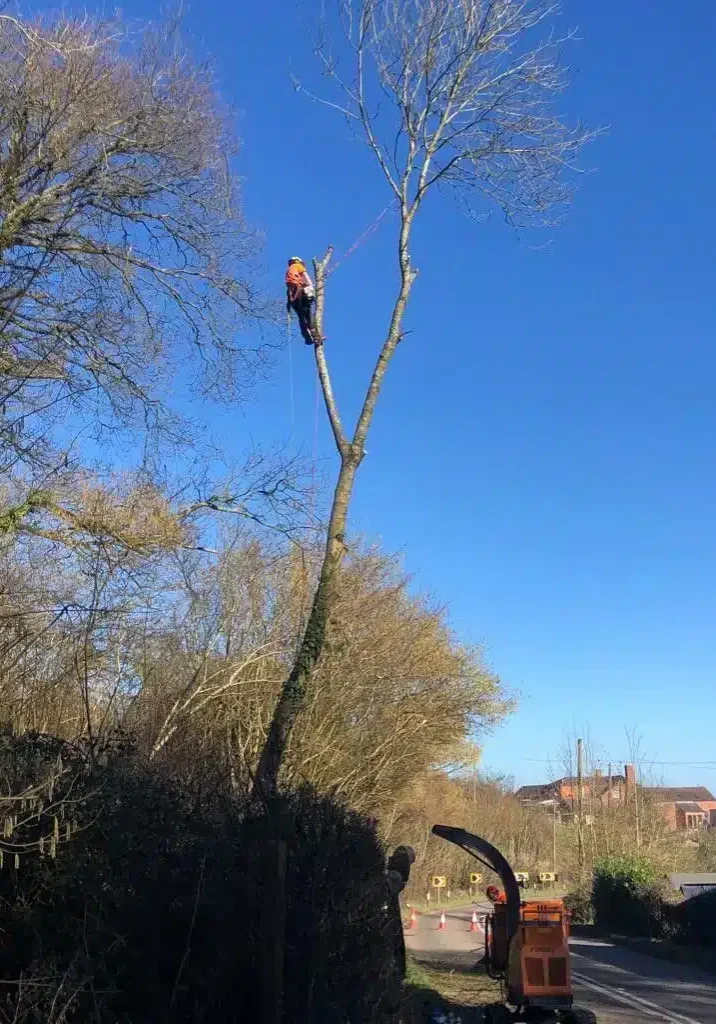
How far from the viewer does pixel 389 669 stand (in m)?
22.4

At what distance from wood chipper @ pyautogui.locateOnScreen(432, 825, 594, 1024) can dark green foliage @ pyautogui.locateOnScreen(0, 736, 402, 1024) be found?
7944 millimetres

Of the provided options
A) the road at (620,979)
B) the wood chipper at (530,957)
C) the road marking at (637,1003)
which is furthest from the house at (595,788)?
the wood chipper at (530,957)

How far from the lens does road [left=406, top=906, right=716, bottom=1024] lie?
606 inches

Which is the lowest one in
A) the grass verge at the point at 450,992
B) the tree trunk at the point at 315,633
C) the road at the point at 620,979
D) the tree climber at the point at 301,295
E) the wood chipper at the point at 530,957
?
the road at the point at 620,979

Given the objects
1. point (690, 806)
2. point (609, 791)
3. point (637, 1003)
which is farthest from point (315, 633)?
point (690, 806)

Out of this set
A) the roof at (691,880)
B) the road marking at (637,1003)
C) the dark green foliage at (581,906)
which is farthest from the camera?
the dark green foliage at (581,906)

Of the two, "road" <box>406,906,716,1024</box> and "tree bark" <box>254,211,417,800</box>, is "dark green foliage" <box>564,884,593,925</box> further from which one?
"tree bark" <box>254,211,417,800</box>

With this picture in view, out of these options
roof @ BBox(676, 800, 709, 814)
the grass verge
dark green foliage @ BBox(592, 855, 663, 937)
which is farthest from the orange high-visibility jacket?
roof @ BBox(676, 800, 709, 814)

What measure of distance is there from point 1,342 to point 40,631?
298 centimetres

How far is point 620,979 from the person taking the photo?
68.4 ft

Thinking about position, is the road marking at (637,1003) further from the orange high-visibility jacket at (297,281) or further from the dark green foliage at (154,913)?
the orange high-visibility jacket at (297,281)

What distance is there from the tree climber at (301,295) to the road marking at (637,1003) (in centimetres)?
1139

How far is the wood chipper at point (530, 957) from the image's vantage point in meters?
13.0

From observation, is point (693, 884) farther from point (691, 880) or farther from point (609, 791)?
point (609, 791)
